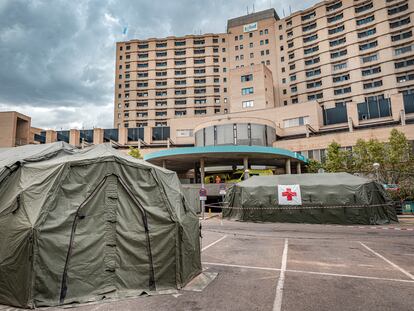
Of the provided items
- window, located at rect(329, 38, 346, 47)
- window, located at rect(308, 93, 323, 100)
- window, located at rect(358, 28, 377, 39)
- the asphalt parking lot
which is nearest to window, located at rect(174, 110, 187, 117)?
window, located at rect(308, 93, 323, 100)

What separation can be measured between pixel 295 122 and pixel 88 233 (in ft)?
166

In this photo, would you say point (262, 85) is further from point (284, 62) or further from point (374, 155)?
point (374, 155)

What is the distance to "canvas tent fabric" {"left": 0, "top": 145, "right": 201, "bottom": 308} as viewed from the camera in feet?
16.7

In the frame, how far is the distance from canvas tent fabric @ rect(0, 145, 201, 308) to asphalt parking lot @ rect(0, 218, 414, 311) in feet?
1.81

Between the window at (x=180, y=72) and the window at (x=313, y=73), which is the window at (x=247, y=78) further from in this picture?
the window at (x=180, y=72)

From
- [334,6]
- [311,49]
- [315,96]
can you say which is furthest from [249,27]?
[315,96]

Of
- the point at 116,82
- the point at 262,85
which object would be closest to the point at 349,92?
the point at 262,85

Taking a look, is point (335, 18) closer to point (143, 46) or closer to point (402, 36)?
point (402, 36)

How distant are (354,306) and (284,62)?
74841 mm

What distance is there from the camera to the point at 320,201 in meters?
18.6

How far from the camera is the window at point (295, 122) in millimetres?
51237

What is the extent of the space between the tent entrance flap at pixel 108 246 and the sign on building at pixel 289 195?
49.2ft

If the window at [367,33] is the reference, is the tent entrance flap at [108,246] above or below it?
below

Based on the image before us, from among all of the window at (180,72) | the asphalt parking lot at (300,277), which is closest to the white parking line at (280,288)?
the asphalt parking lot at (300,277)
